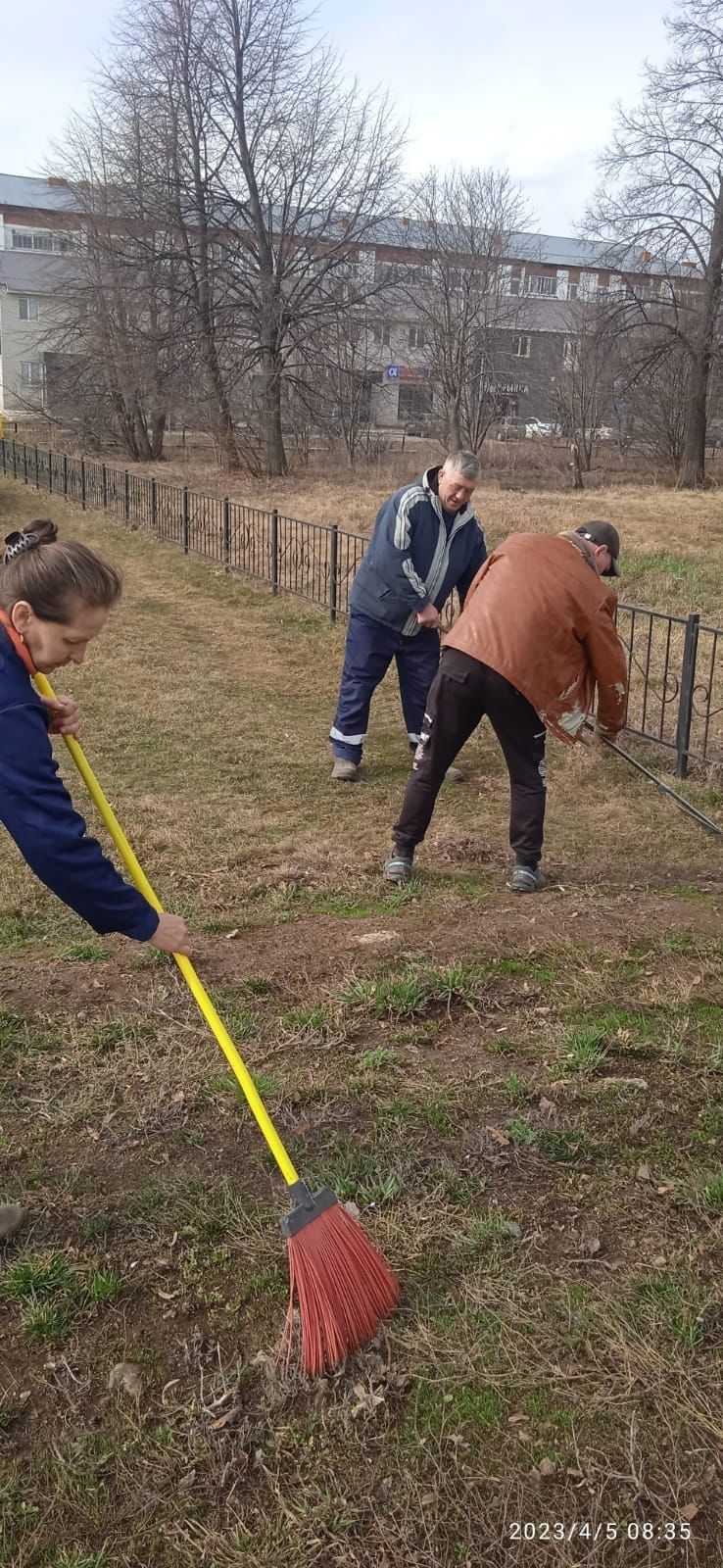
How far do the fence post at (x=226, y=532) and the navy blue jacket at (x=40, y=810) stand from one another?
11496mm

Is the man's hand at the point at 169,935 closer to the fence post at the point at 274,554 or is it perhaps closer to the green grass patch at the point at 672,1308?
the green grass patch at the point at 672,1308

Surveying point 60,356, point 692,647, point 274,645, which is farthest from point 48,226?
point 692,647

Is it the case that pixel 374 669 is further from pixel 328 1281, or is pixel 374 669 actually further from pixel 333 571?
pixel 333 571

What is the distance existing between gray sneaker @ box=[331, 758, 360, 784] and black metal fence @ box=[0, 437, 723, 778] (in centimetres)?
180

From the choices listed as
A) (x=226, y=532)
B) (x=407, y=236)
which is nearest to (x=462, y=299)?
(x=407, y=236)

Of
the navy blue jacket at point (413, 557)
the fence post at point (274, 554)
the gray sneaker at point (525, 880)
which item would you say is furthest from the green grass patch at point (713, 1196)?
the fence post at point (274, 554)

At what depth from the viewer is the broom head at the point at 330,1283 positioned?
2156 millimetres

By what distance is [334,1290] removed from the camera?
220 centimetres

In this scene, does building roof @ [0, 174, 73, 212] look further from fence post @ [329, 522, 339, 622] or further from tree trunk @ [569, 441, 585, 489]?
fence post @ [329, 522, 339, 622]

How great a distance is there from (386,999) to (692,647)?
11.4 ft

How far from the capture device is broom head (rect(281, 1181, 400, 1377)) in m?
2.16

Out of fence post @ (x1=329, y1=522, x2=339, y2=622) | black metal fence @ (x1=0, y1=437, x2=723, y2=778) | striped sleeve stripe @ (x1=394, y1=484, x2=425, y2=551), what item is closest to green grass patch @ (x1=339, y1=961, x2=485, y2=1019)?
striped sleeve stripe @ (x1=394, y1=484, x2=425, y2=551)

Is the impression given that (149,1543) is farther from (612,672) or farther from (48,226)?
(48,226)

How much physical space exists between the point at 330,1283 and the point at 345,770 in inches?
165
